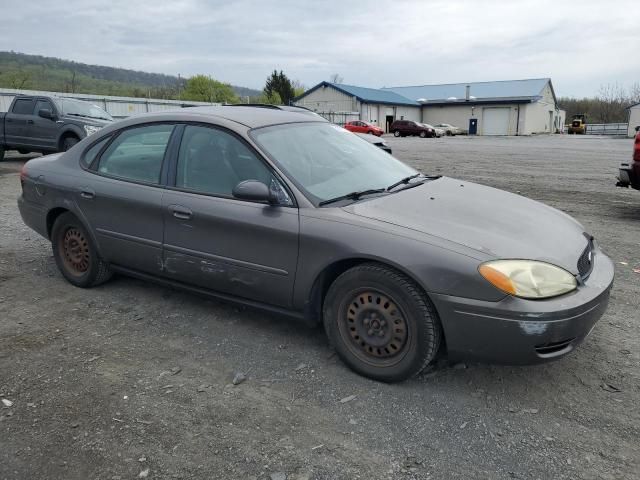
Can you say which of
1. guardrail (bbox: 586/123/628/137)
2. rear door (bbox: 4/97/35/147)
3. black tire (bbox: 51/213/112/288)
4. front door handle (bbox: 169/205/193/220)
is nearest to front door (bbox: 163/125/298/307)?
front door handle (bbox: 169/205/193/220)

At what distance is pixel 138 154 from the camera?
407 centimetres

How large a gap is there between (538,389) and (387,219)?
1328 millimetres

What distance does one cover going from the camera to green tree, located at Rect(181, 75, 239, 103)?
72.8m

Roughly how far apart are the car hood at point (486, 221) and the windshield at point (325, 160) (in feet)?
0.89

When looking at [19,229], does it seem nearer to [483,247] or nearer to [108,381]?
[108,381]

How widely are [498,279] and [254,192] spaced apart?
1.53 meters

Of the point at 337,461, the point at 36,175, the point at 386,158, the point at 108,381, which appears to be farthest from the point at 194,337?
the point at 36,175

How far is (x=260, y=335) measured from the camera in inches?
143

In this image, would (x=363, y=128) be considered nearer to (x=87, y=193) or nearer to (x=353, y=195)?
(x=87, y=193)

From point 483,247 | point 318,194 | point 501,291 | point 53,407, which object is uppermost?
point 318,194

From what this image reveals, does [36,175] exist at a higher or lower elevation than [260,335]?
higher

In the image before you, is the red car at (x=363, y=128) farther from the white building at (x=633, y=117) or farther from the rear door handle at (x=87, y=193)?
the rear door handle at (x=87, y=193)

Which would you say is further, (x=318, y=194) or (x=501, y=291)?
(x=318, y=194)

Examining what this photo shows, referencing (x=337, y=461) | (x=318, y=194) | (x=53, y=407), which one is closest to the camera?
(x=337, y=461)
